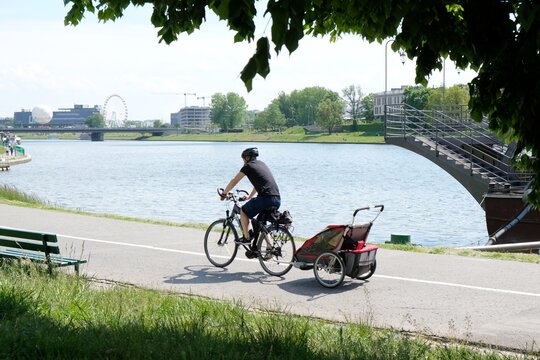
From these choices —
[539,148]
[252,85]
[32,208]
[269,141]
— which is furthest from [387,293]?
[269,141]

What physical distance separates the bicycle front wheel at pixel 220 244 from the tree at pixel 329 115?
5906 inches

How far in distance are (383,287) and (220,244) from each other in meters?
2.76

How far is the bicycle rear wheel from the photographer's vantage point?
1030cm

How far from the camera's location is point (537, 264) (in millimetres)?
12195

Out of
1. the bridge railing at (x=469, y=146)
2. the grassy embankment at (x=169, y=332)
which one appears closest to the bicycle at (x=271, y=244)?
the grassy embankment at (x=169, y=332)

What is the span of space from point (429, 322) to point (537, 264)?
14.2ft

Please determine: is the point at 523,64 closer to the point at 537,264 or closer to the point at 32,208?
the point at 537,264

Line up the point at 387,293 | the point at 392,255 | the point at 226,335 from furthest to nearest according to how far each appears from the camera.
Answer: the point at 392,255 < the point at 387,293 < the point at 226,335

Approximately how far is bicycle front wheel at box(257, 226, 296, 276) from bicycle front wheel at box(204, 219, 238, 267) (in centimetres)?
79

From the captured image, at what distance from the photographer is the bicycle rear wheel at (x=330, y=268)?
405 inches

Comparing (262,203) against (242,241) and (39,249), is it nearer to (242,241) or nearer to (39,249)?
(242,241)

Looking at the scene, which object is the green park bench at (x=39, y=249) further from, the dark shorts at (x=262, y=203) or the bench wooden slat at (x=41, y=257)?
the dark shorts at (x=262, y=203)

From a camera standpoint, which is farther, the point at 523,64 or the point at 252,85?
the point at 523,64

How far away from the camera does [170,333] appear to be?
6641 mm
